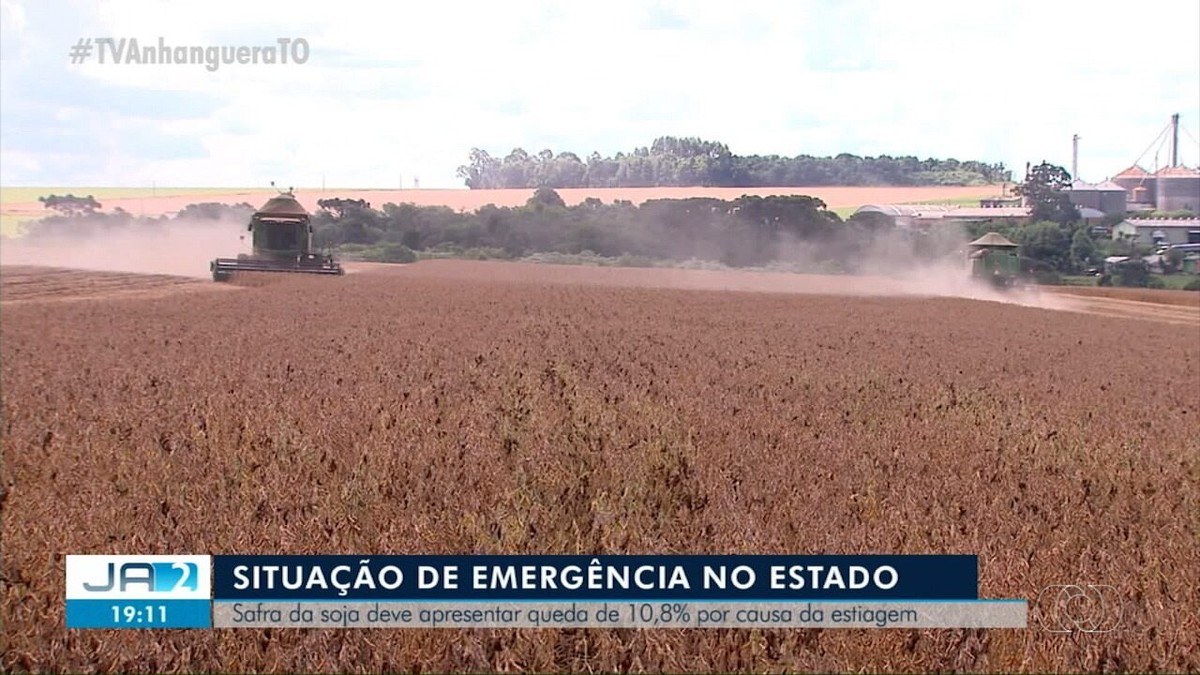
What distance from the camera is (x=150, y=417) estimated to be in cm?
1050

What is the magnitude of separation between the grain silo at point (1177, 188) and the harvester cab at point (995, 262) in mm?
78107

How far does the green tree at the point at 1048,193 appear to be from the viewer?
83.5 metres

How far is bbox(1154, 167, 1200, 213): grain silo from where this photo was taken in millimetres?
128750

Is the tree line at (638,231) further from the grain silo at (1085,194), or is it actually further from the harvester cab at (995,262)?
the grain silo at (1085,194)

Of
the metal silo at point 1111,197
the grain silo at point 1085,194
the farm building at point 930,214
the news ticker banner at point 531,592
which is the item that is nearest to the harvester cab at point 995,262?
the farm building at point 930,214

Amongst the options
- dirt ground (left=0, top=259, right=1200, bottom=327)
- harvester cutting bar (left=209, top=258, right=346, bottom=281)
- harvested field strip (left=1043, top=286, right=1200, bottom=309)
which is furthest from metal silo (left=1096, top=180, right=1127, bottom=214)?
harvester cutting bar (left=209, top=258, right=346, bottom=281)

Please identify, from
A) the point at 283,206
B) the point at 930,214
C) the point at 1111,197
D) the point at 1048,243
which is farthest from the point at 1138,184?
the point at 283,206

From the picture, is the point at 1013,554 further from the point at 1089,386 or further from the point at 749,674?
the point at 1089,386

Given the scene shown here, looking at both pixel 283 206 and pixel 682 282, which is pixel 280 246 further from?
pixel 682 282

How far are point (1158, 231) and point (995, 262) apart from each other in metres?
44.4

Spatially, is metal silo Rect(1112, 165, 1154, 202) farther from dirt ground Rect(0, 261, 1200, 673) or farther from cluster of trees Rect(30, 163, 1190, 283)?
dirt ground Rect(0, 261, 1200, 673)

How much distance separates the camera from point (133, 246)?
210 feet

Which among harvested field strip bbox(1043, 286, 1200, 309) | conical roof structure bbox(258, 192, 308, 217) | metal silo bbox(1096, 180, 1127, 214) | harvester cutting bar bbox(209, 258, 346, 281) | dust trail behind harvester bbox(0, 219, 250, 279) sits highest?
metal silo bbox(1096, 180, 1127, 214)

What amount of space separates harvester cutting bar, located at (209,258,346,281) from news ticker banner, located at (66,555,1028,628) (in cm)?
3819
